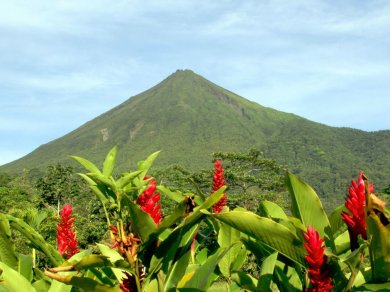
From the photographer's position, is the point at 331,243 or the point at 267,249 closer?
the point at 331,243

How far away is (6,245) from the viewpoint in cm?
247

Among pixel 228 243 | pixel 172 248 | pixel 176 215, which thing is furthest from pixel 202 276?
pixel 228 243

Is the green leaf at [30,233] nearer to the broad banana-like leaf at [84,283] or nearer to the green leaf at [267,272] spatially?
the broad banana-like leaf at [84,283]

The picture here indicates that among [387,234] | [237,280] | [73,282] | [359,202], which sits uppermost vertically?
[359,202]

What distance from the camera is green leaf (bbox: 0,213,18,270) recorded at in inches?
91.0

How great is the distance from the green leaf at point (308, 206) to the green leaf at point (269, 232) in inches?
7.6

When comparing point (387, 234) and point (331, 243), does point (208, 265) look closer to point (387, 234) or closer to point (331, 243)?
point (331, 243)

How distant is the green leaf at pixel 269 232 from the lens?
1.83m

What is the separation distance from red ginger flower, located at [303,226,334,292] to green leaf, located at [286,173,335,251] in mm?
255

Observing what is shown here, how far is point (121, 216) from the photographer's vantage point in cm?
213

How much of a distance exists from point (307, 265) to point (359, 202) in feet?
1.20

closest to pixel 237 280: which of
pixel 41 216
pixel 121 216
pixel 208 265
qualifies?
pixel 208 265

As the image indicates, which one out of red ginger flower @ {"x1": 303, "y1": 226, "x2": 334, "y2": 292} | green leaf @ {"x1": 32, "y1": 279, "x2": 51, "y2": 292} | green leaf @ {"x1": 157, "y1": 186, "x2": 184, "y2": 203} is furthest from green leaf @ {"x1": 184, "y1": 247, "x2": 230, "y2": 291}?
green leaf @ {"x1": 32, "y1": 279, "x2": 51, "y2": 292}

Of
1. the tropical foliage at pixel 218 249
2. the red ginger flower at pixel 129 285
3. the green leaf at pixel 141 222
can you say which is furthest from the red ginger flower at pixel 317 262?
the red ginger flower at pixel 129 285
